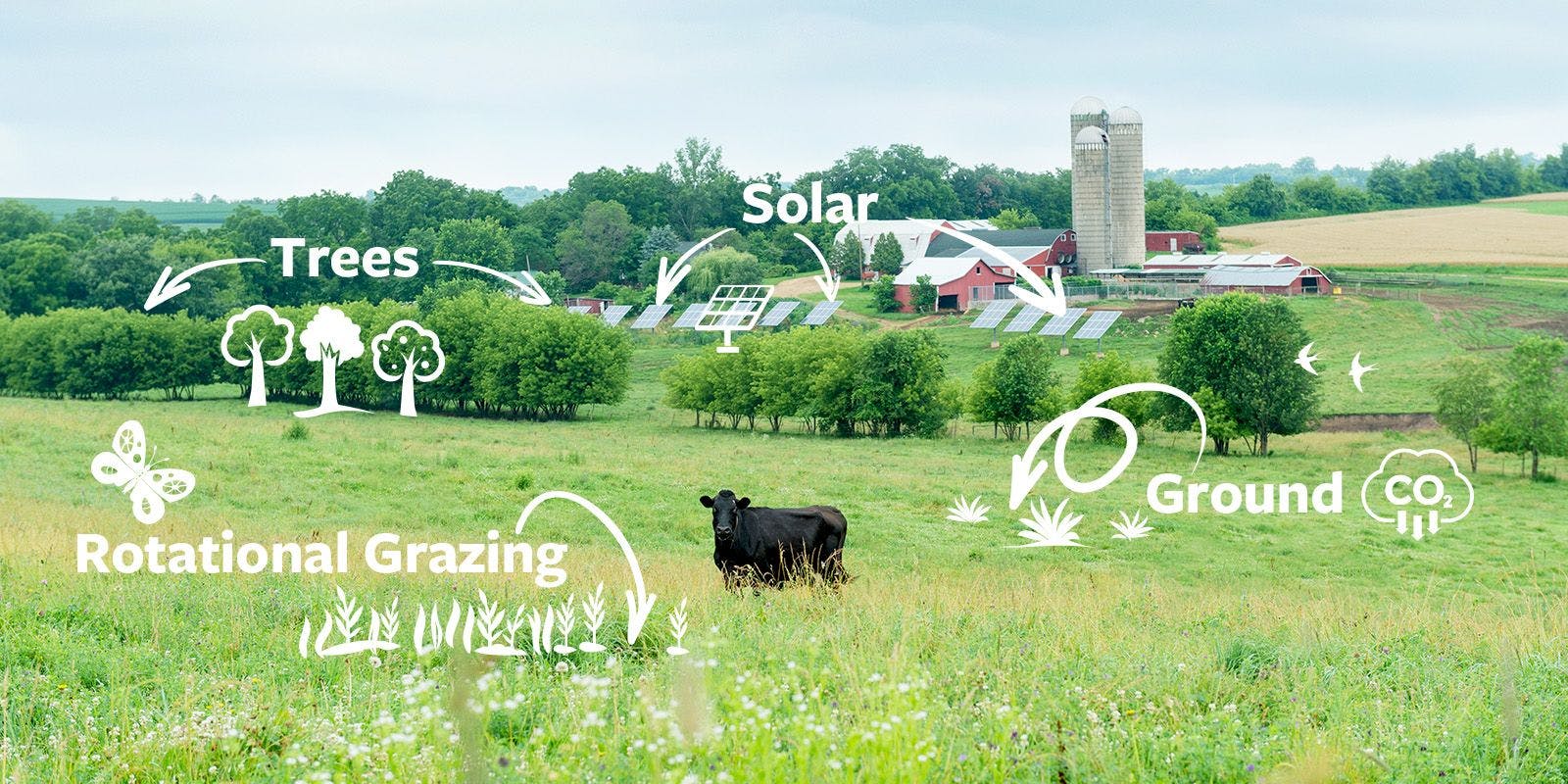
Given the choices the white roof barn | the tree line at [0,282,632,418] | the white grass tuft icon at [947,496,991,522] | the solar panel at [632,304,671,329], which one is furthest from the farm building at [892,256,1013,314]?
the white grass tuft icon at [947,496,991,522]

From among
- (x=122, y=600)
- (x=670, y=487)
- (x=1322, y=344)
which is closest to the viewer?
(x=122, y=600)

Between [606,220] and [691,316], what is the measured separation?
145ft

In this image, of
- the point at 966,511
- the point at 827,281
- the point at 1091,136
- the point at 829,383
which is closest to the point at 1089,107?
the point at 1091,136

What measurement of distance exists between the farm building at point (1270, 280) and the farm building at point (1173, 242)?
2409 centimetres

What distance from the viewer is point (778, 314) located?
91938mm

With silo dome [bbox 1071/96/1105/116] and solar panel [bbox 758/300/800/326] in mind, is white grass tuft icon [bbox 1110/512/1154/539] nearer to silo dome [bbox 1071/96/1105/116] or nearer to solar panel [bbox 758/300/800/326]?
solar panel [bbox 758/300/800/326]

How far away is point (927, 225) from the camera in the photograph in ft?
410

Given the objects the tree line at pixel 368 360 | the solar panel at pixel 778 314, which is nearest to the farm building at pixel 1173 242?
the solar panel at pixel 778 314

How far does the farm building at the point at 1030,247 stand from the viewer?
109875 mm

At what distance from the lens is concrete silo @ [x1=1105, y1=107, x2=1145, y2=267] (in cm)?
11262

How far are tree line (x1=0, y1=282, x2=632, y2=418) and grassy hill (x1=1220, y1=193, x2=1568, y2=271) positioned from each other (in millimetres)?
66165

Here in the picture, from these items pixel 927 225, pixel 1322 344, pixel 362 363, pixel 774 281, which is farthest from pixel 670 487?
pixel 927 225

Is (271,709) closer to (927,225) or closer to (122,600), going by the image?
(122,600)

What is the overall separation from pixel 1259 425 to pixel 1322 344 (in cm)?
2677
